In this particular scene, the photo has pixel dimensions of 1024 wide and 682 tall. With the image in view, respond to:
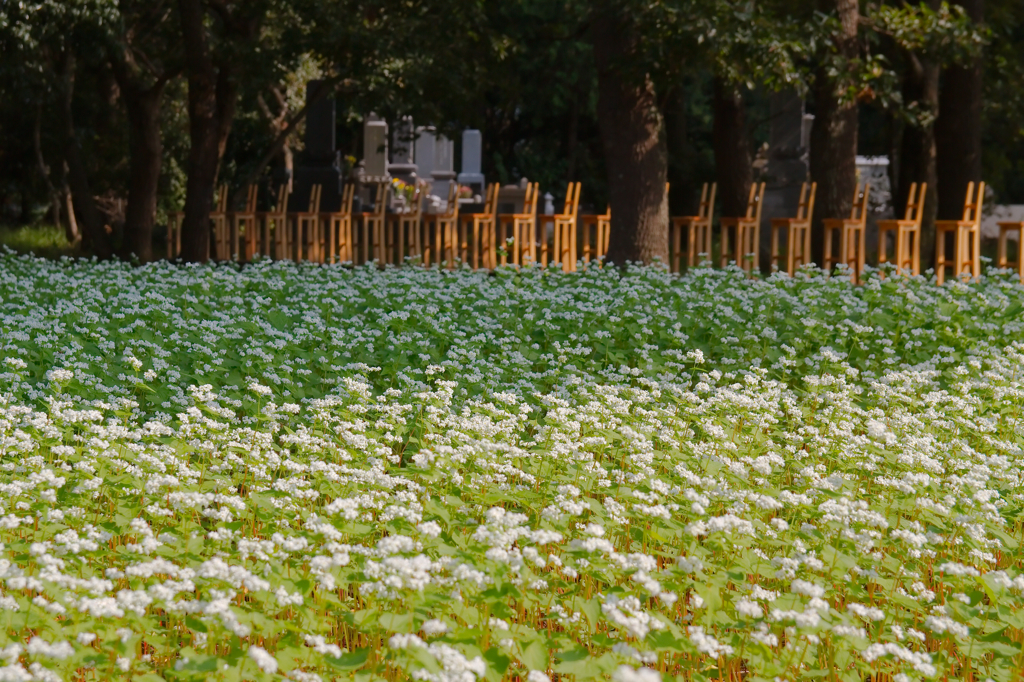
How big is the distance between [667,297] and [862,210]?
17.0ft

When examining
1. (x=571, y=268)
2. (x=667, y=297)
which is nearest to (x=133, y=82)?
(x=571, y=268)

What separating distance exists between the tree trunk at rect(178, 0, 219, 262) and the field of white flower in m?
5.86

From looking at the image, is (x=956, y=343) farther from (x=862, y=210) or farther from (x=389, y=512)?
(x=862, y=210)

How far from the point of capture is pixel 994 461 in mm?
4520

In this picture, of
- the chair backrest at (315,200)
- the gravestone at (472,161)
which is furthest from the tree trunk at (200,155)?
the gravestone at (472,161)

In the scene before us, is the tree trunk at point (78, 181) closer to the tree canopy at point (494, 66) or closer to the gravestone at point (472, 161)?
the tree canopy at point (494, 66)

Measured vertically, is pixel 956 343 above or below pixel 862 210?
below

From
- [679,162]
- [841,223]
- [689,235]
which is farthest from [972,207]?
[679,162]

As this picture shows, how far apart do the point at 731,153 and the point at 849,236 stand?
3.21 m

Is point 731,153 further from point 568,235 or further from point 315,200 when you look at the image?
point 315,200

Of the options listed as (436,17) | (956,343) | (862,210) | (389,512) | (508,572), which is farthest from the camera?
(436,17)

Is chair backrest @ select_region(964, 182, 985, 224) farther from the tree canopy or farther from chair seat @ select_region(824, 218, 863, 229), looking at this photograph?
chair seat @ select_region(824, 218, 863, 229)

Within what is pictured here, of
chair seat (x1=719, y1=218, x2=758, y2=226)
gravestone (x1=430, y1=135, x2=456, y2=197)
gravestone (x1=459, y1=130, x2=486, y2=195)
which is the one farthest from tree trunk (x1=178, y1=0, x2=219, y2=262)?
gravestone (x1=430, y1=135, x2=456, y2=197)

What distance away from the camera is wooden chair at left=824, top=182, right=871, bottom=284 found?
12734mm
